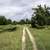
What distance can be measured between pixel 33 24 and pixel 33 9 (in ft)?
38.6

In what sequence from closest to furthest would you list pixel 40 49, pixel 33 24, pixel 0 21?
pixel 40 49
pixel 33 24
pixel 0 21

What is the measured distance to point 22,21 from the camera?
12306 cm

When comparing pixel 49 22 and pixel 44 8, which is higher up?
pixel 44 8

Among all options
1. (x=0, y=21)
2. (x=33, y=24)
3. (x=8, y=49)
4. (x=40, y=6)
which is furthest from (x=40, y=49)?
(x=0, y=21)

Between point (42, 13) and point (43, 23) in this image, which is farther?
point (42, 13)

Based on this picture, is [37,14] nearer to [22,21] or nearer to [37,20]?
[37,20]

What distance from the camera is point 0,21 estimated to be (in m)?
79.2

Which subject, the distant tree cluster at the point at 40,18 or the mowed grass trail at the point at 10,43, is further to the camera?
the distant tree cluster at the point at 40,18

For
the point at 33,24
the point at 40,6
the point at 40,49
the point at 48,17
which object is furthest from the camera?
the point at 40,6

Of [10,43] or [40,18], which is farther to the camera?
[40,18]

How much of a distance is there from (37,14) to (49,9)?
898 cm

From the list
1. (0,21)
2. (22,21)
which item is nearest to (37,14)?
(0,21)

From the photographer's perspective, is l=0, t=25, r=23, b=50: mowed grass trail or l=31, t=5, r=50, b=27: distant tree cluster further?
l=31, t=5, r=50, b=27: distant tree cluster

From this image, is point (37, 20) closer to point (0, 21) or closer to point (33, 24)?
point (33, 24)
